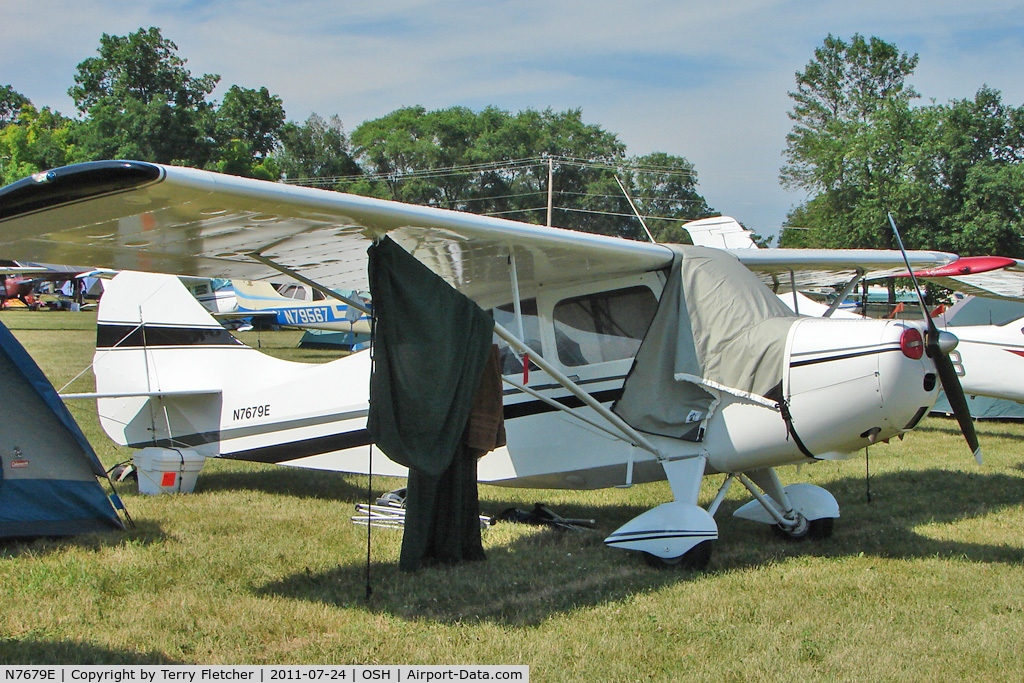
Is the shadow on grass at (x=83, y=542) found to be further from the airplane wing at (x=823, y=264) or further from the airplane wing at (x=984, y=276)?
the airplane wing at (x=984, y=276)

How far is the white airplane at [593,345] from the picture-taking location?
4406mm

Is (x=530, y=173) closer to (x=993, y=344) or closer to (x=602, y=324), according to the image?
(x=993, y=344)

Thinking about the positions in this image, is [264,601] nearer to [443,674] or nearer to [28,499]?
[443,674]

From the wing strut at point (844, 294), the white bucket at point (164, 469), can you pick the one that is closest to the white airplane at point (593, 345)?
the wing strut at point (844, 294)

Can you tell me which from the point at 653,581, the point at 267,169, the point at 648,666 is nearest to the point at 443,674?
the point at 648,666

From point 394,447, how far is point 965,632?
3159 millimetres

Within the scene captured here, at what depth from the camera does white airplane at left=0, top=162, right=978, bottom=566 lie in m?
4.41

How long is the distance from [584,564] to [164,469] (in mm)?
4134

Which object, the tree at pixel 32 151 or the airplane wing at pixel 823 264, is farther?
the tree at pixel 32 151

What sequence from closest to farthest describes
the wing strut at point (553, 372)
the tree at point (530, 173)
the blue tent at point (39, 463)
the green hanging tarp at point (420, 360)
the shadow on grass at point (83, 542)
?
the green hanging tarp at point (420, 360)
the wing strut at point (553, 372)
the shadow on grass at point (83, 542)
the blue tent at point (39, 463)
the tree at point (530, 173)

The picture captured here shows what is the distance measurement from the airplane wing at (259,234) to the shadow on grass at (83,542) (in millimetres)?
2003

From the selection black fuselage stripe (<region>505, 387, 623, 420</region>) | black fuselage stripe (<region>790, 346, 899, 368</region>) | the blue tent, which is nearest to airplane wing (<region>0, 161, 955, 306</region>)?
black fuselage stripe (<region>505, 387, 623, 420</region>)

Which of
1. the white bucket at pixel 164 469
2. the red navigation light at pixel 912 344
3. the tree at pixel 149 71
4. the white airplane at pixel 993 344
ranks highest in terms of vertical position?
the tree at pixel 149 71

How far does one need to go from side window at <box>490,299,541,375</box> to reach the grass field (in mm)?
1297
